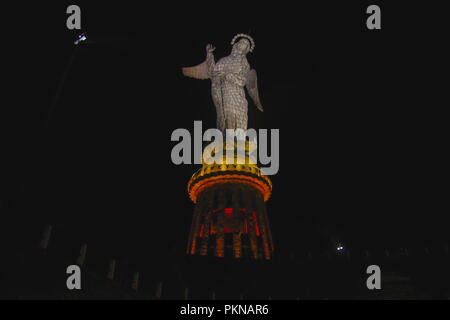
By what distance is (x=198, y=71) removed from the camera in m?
26.1

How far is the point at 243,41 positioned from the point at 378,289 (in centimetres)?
1830

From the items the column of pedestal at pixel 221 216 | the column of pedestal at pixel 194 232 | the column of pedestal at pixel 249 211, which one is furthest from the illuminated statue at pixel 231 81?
the column of pedestal at pixel 194 232

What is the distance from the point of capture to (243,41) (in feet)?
84.7

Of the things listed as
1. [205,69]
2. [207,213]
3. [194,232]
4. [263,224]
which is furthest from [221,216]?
[205,69]

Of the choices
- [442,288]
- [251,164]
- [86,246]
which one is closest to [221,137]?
[251,164]

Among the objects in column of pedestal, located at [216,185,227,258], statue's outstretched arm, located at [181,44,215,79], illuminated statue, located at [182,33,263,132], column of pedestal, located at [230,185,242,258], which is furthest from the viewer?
statue's outstretched arm, located at [181,44,215,79]

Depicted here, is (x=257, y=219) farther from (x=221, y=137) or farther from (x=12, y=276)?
(x=12, y=276)

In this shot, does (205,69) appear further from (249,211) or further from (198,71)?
(249,211)

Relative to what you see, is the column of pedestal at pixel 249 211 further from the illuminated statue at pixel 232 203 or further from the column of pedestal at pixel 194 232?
the column of pedestal at pixel 194 232

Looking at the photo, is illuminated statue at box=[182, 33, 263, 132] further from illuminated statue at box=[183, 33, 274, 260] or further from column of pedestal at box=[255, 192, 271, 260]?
column of pedestal at box=[255, 192, 271, 260]

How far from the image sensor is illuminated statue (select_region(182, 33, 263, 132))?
22.8 meters

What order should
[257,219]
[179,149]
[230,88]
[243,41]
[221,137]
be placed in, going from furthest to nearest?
1. [179,149]
2. [243,41]
3. [230,88]
4. [221,137]
5. [257,219]

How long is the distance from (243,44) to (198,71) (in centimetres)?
379

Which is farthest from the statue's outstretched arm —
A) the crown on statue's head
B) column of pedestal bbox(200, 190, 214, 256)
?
column of pedestal bbox(200, 190, 214, 256)
